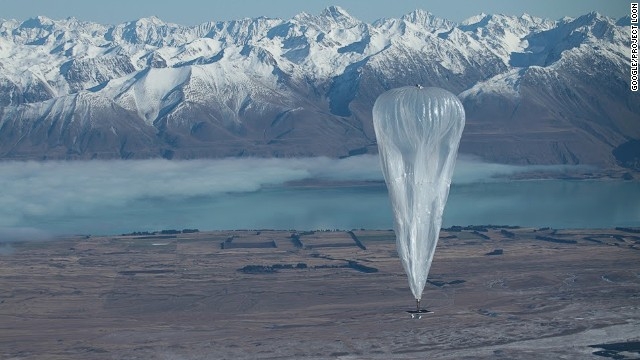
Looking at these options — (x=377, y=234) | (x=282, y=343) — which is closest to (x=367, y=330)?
(x=282, y=343)

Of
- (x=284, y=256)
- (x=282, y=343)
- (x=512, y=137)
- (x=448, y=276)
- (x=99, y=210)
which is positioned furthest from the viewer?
(x=512, y=137)

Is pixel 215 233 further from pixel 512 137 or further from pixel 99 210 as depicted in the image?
pixel 512 137

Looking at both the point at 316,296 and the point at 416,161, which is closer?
the point at 416,161

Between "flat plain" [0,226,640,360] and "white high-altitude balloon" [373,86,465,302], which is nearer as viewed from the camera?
"white high-altitude balloon" [373,86,465,302]

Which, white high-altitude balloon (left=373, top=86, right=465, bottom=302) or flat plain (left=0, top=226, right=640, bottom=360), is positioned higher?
white high-altitude balloon (left=373, top=86, right=465, bottom=302)
